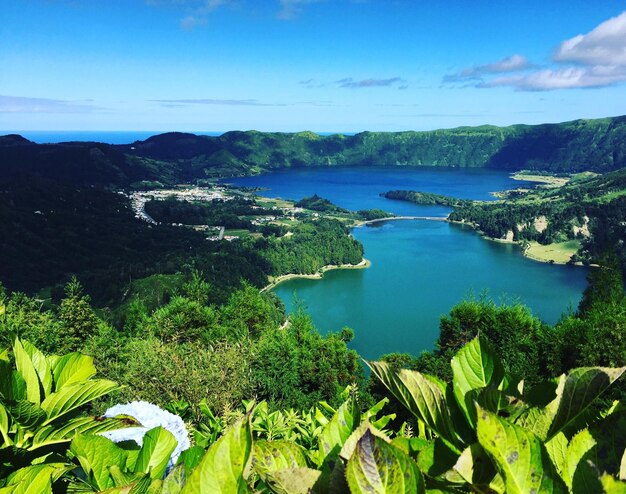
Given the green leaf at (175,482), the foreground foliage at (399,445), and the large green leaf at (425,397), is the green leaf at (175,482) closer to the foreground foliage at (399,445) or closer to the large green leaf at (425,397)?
the foreground foliage at (399,445)

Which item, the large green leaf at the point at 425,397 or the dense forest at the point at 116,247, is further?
the dense forest at the point at 116,247

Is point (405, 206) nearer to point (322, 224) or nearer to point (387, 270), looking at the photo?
point (322, 224)

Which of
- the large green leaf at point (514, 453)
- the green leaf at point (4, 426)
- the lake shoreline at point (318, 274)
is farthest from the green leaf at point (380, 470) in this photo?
the lake shoreline at point (318, 274)

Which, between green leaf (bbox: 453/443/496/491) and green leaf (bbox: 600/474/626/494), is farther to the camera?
green leaf (bbox: 453/443/496/491)

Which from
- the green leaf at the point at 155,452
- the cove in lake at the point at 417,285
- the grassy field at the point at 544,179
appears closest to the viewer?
the green leaf at the point at 155,452

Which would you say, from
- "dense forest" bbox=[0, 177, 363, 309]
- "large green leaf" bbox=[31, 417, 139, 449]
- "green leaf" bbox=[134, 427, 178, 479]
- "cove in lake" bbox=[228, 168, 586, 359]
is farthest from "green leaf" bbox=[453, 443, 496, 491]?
"dense forest" bbox=[0, 177, 363, 309]

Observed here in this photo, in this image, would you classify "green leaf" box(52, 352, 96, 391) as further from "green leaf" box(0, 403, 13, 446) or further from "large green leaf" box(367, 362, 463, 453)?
"large green leaf" box(367, 362, 463, 453)

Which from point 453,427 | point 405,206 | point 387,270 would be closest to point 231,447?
point 453,427

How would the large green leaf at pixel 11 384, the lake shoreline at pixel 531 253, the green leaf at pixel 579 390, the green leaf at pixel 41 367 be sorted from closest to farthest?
the green leaf at pixel 579 390
the large green leaf at pixel 11 384
the green leaf at pixel 41 367
the lake shoreline at pixel 531 253
